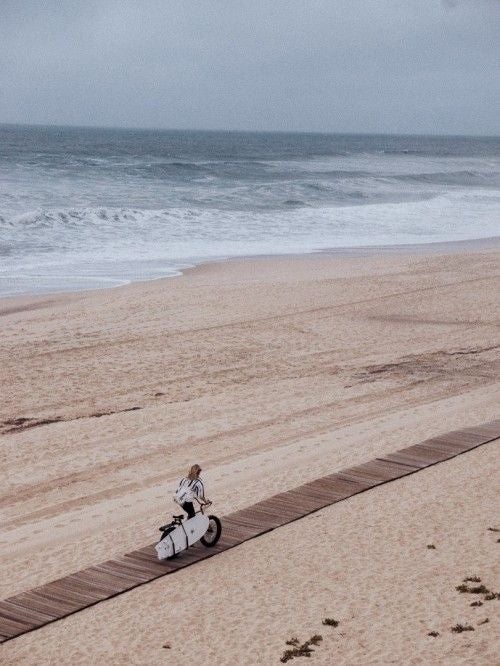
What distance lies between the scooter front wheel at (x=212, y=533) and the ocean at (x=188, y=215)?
15947mm

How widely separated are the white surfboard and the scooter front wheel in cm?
22

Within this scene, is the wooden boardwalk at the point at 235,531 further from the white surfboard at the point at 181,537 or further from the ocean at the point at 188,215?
the ocean at the point at 188,215

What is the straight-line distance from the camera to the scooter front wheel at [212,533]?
10617mm

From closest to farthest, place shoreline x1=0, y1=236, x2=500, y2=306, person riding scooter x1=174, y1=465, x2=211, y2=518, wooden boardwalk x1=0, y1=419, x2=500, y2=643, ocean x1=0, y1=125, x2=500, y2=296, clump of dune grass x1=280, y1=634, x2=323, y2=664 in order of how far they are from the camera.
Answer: clump of dune grass x1=280, y1=634, x2=323, y2=664, wooden boardwalk x1=0, y1=419, x2=500, y2=643, person riding scooter x1=174, y1=465, x2=211, y2=518, shoreline x1=0, y1=236, x2=500, y2=306, ocean x1=0, y1=125, x2=500, y2=296

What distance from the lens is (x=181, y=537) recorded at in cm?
1026

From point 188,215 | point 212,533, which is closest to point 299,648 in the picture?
point 212,533

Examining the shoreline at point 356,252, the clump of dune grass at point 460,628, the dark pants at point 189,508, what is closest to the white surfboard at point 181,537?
the dark pants at point 189,508

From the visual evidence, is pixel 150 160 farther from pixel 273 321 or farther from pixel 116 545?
pixel 116 545

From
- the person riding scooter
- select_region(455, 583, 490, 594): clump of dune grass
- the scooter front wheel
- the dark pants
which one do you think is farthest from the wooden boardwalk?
select_region(455, 583, 490, 594): clump of dune grass

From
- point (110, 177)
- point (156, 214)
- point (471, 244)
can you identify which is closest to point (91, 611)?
point (471, 244)

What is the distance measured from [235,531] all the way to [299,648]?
2753 mm

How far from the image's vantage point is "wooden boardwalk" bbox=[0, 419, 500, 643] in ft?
30.7

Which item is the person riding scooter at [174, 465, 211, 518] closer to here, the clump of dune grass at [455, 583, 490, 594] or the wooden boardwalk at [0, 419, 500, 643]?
the wooden boardwalk at [0, 419, 500, 643]

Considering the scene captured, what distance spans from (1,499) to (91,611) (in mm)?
3590
